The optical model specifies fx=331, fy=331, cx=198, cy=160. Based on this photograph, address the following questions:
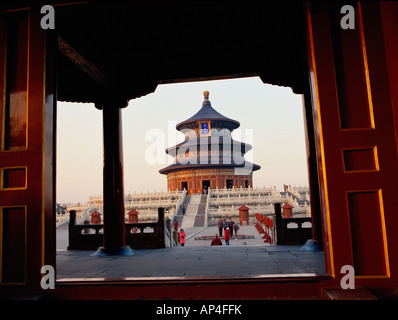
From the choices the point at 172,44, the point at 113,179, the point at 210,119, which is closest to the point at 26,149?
the point at 172,44

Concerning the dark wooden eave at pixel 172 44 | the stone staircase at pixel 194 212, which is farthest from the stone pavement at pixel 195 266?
the stone staircase at pixel 194 212

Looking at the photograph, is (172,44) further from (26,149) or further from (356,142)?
(356,142)

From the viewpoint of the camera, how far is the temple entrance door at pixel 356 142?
102 inches

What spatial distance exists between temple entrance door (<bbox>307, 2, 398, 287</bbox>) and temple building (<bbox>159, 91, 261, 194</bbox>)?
33870mm

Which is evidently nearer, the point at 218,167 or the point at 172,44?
the point at 172,44

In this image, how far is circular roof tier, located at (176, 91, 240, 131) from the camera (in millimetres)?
41781

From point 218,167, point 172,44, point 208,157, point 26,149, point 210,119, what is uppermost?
point 210,119

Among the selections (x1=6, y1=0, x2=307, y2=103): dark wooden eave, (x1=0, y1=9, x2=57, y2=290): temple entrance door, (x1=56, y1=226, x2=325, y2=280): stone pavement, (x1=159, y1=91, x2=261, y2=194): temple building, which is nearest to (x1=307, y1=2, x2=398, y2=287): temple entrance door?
(x1=6, y1=0, x2=307, y2=103): dark wooden eave

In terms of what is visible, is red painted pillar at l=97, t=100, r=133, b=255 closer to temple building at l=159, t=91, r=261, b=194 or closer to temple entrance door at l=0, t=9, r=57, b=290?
temple entrance door at l=0, t=9, r=57, b=290

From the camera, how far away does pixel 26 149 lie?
9.82ft

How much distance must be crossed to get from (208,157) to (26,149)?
3586cm

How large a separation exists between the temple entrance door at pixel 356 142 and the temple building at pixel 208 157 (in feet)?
111

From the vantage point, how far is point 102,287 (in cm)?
288
